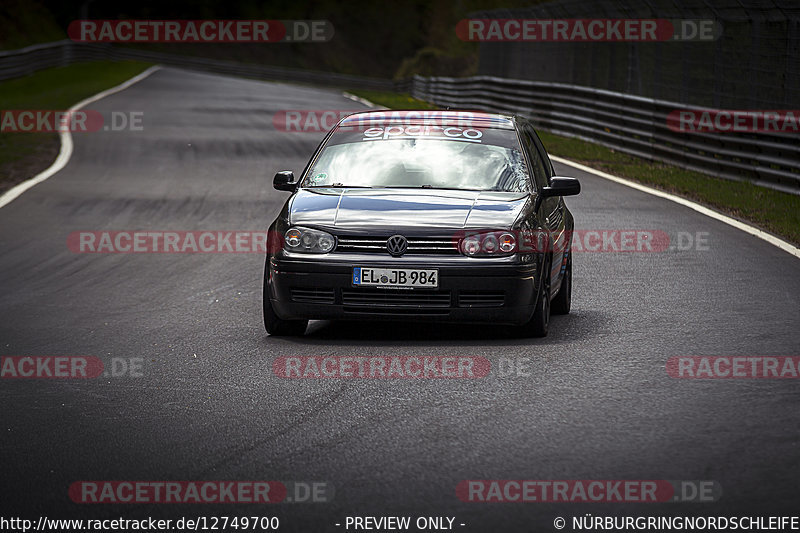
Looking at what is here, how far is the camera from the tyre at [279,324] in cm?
894

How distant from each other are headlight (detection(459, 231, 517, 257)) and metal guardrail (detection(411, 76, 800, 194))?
29.4 ft

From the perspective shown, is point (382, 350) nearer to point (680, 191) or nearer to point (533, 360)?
point (533, 360)

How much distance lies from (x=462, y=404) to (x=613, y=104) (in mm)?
18878

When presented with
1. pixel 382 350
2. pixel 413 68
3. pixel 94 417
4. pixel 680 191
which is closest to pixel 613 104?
pixel 680 191

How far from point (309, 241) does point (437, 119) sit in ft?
6.22

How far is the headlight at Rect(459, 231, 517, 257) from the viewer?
859 cm

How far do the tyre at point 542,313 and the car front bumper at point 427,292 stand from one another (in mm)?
116

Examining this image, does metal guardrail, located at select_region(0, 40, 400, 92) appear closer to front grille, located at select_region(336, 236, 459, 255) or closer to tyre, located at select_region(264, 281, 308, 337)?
tyre, located at select_region(264, 281, 308, 337)

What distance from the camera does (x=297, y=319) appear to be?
8.83 metres
